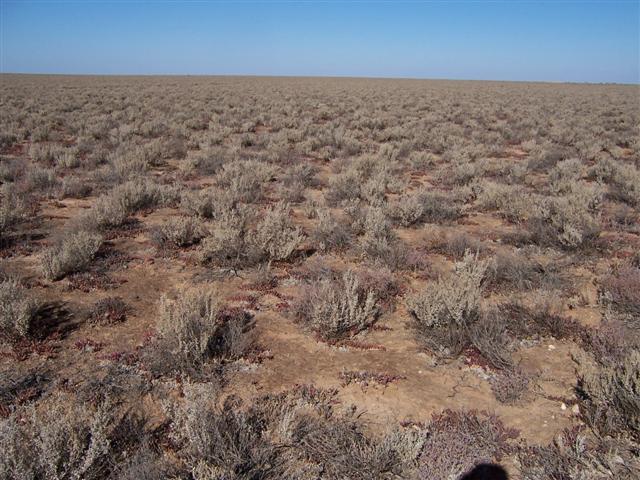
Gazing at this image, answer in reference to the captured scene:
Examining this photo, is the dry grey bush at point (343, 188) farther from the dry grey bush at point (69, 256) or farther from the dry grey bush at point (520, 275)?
the dry grey bush at point (69, 256)

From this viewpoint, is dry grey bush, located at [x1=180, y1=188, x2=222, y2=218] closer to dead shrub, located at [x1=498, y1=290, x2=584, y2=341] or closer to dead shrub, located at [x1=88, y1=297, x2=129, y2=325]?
dead shrub, located at [x1=88, y1=297, x2=129, y2=325]

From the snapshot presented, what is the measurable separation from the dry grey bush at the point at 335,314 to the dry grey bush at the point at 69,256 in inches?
113

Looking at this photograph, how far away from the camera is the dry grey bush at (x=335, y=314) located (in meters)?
4.37

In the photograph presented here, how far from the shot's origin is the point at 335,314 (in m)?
4.34

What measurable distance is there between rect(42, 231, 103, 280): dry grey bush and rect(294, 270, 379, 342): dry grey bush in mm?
2868

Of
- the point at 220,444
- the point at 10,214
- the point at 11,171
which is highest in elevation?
the point at 11,171

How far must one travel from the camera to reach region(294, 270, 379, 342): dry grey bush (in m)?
4.37

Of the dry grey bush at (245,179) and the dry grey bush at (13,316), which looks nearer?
the dry grey bush at (13,316)

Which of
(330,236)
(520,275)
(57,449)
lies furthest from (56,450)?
(520,275)

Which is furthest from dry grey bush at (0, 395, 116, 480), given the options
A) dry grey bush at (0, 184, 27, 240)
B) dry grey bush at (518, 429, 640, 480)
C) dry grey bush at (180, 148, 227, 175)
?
dry grey bush at (180, 148, 227, 175)

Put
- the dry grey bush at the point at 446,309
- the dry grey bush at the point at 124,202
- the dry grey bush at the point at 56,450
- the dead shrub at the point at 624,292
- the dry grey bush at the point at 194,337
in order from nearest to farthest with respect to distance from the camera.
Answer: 1. the dry grey bush at the point at 56,450
2. the dry grey bush at the point at 194,337
3. the dry grey bush at the point at 446,309
4. the dead shrub at the point at 624,292
5. the dry grey bush at the point at 124,202

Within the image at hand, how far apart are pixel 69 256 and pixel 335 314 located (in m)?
3.37

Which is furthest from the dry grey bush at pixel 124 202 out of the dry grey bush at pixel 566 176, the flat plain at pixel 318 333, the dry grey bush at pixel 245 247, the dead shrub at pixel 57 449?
the dry grey bush at pixel 566 176

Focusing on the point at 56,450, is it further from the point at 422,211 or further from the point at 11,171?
the point at 11,171
